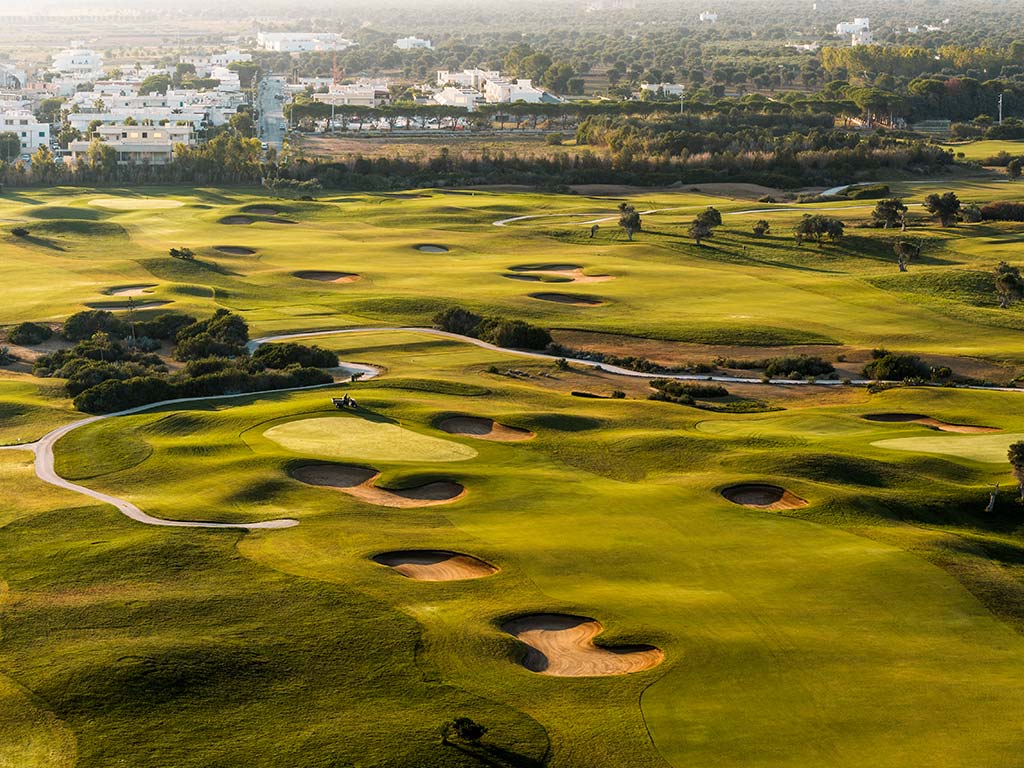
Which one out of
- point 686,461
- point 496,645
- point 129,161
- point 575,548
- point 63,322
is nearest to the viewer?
point 496,645

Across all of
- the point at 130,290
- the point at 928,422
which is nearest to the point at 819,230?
the point at 130,290

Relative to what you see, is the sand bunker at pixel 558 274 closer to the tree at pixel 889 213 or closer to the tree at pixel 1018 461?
the tree at pixel 889 213

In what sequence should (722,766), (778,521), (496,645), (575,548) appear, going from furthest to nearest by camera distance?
(778,521)
(575,548)
(496,645)
(722,766)

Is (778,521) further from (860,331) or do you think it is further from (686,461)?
(860,331)

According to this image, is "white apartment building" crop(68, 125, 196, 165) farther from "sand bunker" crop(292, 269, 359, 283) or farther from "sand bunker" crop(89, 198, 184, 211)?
"sand bunker" crop(292, 269, 359, 283)

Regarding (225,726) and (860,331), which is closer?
(225,726)

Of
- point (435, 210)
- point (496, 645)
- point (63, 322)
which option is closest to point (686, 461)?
point (496, 645)

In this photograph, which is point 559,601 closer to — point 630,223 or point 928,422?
point 928,422
